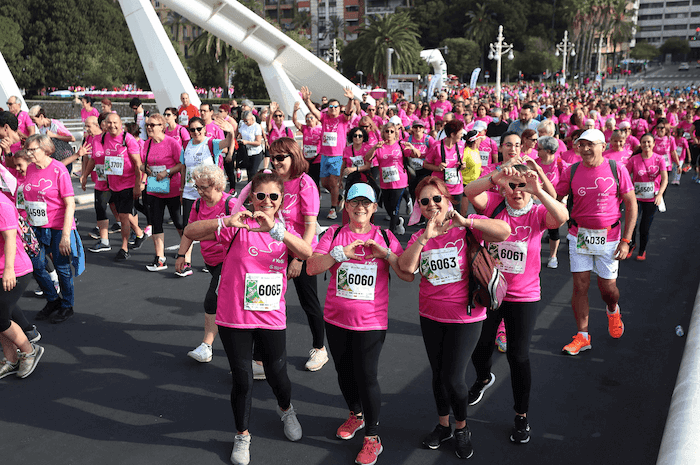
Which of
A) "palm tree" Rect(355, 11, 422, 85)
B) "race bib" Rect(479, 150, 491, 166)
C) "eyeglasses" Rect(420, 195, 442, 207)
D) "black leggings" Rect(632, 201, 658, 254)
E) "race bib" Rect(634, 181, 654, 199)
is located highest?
"palm tree" Rect(355, 11, 422, 85)

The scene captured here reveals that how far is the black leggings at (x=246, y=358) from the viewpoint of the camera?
338 cm

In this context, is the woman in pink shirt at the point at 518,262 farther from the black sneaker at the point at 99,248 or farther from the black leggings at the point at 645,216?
the black sneaker at the point at 99,248

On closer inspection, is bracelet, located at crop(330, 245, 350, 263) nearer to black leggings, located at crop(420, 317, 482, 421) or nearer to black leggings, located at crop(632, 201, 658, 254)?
black leggings, located at crop(420, 317, 482, 421)

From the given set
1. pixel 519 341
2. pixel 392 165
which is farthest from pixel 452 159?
pixel 519 341

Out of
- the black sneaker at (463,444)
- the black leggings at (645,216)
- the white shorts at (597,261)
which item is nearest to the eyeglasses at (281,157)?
the black sneaker at (463,444)

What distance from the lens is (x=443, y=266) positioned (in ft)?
11.0

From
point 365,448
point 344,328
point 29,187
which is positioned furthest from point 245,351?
point 29,187

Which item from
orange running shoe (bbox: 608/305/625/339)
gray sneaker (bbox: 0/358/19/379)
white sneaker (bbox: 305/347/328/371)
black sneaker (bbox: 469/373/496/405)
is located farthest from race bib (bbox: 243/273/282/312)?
orange running shoe (bbox: 608/305/625/339)

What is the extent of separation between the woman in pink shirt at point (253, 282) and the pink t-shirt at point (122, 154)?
14.8 feet

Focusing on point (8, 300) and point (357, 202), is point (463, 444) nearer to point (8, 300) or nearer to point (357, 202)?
point (357, 202)

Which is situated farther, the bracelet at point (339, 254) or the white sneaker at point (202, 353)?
the white sneaker at point (202, 353)

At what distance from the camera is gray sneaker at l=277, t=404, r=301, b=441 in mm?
3826

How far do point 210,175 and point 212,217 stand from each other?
37cm

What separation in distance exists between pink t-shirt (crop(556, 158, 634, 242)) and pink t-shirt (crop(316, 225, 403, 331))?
227 centimetres
